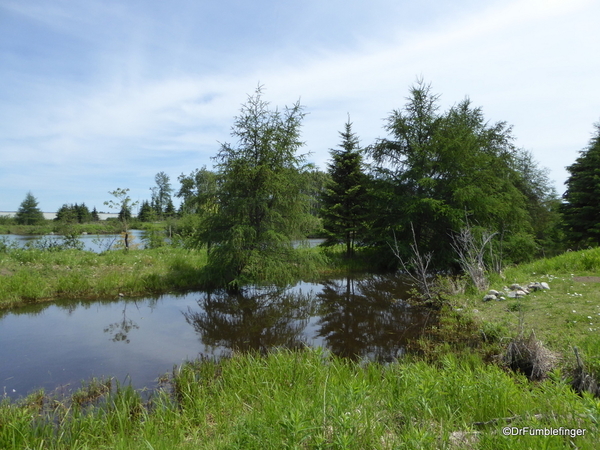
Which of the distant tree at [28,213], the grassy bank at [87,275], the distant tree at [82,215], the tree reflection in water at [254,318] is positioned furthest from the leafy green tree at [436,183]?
the distant tree at [82,215]

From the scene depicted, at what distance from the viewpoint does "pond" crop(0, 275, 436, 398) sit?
6066 millimetres

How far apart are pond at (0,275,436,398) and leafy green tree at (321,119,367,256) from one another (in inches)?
248

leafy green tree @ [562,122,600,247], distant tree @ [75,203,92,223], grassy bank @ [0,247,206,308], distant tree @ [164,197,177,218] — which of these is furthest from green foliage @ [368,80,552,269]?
distant tree @ [75,203,92,223]

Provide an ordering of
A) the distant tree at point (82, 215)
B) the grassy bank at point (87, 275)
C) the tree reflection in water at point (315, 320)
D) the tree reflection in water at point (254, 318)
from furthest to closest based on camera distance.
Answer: the distant tree at point (82, 215) → the grassy bank at point (87, 275) → the tree reflection in water at point (254, 318) → the tree reflection in water at point (315, 320)

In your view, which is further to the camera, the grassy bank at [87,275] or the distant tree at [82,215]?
the distant tree at [82,215]

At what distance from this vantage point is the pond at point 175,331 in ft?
19.9

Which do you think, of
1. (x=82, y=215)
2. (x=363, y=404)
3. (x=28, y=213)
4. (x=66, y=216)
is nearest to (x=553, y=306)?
(x=363, y=404)

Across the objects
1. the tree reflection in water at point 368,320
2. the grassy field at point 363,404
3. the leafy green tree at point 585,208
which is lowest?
the tree reflection in water at point 368,320

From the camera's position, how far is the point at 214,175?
11.9 m

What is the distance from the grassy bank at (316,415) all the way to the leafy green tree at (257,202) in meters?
→ 6.32

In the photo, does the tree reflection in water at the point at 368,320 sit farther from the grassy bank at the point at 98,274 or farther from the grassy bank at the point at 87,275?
the grassy bank at the point at 87,275

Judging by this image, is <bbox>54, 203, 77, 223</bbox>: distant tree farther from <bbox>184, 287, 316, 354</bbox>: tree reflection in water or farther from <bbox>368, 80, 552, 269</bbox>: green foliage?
<bbox>368, 80, 552, 269</bbox>: green foliage

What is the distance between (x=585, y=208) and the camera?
18.3 meters

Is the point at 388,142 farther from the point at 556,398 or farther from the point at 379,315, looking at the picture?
the point at 556,398
